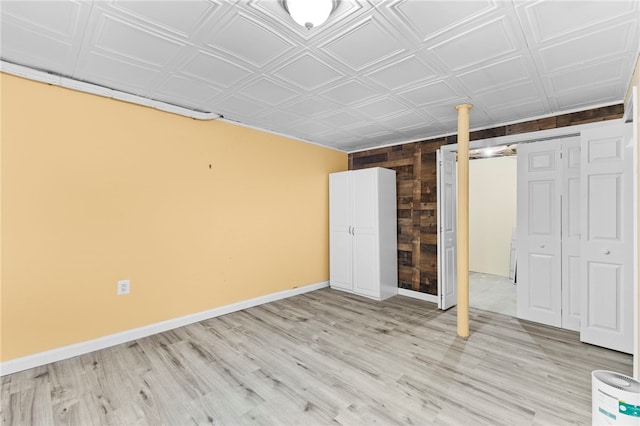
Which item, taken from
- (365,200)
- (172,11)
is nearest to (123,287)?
(172,11)

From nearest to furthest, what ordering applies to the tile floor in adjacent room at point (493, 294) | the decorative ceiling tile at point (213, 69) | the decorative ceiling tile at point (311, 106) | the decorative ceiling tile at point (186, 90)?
the decorative ceiling tile at point (213, 69)
the decorative ceiling tile at point (186, 90)
the decorative ceiling tile at point (311, 106)
the tile floor in adjacent room at point (493, 294)

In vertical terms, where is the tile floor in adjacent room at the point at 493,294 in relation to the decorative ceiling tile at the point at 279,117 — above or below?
below

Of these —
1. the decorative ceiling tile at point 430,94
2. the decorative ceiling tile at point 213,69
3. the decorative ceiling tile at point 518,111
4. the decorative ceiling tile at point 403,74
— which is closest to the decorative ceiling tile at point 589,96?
the decorative ceiling tile at point 518,111

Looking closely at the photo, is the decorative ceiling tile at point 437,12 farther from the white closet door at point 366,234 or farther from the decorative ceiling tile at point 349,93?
the white closet door at point 366,234

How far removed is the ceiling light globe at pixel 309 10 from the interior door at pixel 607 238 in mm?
2974

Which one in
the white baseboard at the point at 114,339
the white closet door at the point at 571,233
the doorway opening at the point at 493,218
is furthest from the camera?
the doorway opening at the point at 493,218

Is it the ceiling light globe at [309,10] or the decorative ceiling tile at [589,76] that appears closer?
the ceiling light globe at [309,10]

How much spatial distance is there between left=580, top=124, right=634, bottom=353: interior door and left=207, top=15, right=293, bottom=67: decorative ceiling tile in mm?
3152

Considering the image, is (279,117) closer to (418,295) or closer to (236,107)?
(236,107)

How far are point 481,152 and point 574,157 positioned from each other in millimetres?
1786

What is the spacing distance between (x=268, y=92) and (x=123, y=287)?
2.41 m

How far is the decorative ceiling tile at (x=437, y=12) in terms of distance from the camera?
1.58 metres

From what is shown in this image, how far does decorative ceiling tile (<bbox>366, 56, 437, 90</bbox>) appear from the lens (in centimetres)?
222

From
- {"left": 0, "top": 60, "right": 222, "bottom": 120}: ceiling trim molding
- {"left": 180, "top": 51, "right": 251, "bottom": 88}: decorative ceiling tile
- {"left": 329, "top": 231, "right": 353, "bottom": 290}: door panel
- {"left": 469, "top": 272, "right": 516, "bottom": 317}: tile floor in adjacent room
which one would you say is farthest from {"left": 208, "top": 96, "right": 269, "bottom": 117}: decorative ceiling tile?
{"left": 469, "top": 272, "right": 516, "bottom": 317}: tile floor in adjacent room
